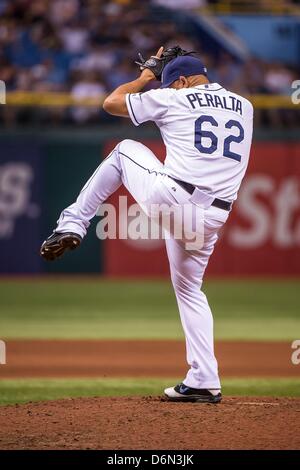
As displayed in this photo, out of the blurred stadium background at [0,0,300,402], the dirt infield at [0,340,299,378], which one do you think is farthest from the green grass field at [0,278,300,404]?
the dirt infield at [0,340,299,378]

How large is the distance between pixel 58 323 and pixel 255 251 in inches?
181

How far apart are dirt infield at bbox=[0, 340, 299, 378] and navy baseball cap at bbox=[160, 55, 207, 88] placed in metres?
3.48

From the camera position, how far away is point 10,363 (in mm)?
9070

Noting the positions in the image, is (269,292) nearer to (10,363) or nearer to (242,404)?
(10,363)

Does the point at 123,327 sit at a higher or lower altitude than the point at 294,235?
lower

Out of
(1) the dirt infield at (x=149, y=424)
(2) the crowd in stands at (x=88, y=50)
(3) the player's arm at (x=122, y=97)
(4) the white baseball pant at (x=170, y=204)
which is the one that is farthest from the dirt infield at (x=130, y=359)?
(2) the crowd in stands at (x=88, y=50)

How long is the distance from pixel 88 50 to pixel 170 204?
1026 cm

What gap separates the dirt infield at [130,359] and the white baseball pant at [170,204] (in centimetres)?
261

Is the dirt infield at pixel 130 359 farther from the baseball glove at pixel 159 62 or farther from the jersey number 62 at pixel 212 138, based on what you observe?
the baseball glove at pixel 159 62

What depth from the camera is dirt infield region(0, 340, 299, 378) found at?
8688 mm

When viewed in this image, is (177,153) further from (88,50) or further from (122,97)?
(88,50)

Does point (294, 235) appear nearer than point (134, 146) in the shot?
No
